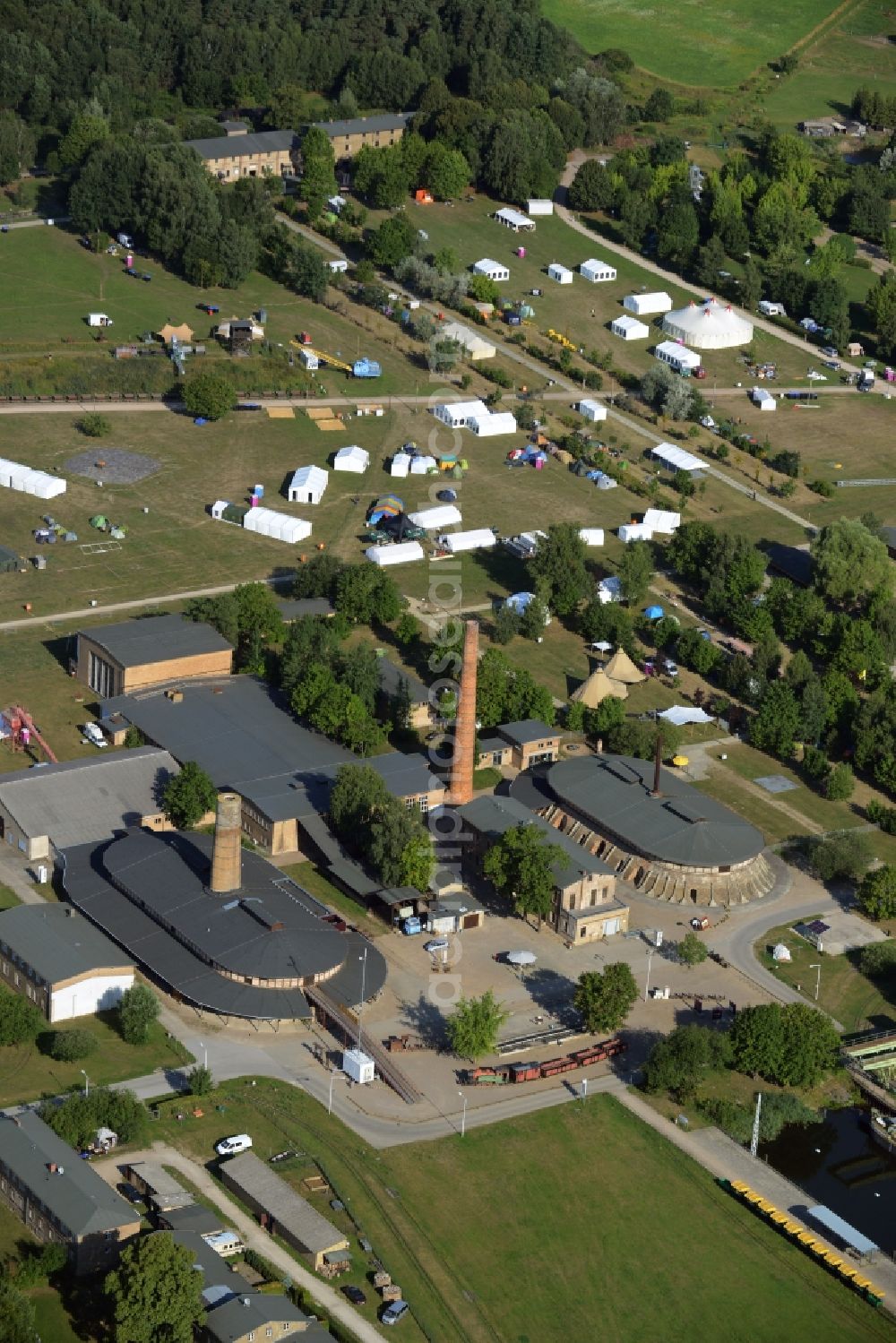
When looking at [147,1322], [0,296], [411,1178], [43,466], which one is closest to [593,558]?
[43,466]

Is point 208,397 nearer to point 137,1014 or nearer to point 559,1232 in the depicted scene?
point 137,1014

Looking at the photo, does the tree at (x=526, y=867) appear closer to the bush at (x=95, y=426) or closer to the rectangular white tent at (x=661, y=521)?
the rectangular white tent at (x=661, y=521)

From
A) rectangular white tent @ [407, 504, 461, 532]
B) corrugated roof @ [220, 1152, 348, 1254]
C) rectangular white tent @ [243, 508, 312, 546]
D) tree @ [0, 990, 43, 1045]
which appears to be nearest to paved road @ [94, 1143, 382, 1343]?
corrugated roof @ [220, 1152, 348, 1254]

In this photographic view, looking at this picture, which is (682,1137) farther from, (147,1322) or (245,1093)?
(147,1322)

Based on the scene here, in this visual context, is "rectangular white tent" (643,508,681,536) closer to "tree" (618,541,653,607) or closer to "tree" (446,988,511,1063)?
"tree" (618,541,653,607)

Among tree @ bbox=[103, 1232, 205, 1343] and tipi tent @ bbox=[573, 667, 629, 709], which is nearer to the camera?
tree @ bbox=[103, 1232, 205, 1343]

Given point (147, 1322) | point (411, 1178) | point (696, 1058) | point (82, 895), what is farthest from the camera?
point (82, 895)

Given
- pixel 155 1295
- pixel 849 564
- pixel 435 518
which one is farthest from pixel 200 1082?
pixel 849 564

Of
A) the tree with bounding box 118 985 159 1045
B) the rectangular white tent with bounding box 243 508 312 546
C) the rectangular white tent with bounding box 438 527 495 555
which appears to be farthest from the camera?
the rectangular white tent with bounding box 438 527 495 555
